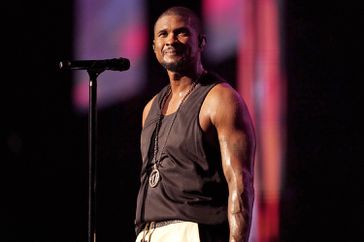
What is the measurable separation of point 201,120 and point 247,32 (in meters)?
0.96

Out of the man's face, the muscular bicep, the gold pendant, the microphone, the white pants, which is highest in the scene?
the man's face

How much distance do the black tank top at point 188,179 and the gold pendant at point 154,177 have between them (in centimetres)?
1

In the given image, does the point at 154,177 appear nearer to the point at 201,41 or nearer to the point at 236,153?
the point at 236,153

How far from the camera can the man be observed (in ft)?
6.10

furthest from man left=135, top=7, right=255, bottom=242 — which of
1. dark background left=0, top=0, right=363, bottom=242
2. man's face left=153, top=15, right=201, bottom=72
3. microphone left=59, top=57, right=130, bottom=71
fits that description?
dark background left=0, top=0, right=363, bottom=242

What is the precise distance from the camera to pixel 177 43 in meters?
2.07

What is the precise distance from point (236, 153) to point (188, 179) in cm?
17

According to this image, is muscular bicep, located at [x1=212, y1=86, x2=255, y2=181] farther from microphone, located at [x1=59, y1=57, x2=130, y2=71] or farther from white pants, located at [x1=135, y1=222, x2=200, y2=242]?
microphone, located at [x1=59, y1=57, x2=130, y2=71]

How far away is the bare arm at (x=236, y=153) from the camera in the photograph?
1.82 m

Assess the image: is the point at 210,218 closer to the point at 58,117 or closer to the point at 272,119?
the point at 272,119

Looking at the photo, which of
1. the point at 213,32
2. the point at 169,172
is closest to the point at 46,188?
the point at 213,32

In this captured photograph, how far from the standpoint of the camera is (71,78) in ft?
10.3

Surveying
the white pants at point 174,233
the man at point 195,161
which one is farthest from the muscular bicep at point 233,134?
the white pants at point 174,233

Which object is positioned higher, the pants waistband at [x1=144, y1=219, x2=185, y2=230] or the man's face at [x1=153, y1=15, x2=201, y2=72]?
the man's face at [x1=153, y1=15, x2=201, y2=72]
